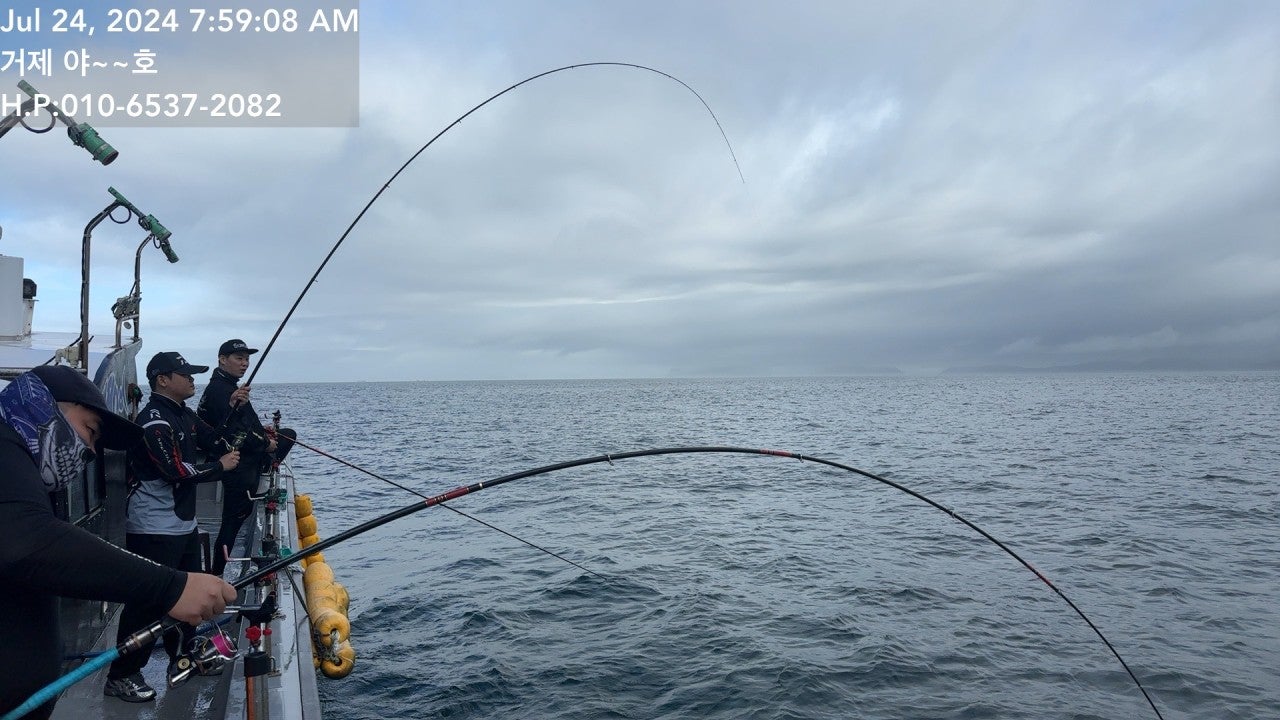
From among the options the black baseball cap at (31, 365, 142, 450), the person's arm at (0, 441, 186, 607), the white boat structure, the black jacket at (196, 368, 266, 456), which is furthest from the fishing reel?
the black jacket at (196, 368, 266, 456)

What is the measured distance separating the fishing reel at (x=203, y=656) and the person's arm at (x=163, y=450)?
994 mm

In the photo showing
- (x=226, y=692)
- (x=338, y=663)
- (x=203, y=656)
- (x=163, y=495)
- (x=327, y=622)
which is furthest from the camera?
(x=327, y=622)

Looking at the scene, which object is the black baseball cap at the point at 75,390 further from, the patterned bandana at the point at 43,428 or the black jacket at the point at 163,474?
the black jacket at the point at 163,474

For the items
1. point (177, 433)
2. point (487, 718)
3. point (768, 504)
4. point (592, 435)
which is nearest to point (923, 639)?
point (487, 718)

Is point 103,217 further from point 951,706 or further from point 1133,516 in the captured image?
point 1133,516

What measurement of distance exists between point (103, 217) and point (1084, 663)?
11025mm

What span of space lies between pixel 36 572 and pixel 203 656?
219 centimetres

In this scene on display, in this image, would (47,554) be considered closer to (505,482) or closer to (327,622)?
(505,482)

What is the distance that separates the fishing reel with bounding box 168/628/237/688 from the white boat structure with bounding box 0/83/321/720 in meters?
0.10

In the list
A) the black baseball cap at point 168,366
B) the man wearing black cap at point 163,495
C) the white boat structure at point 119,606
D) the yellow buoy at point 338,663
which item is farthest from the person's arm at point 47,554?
the yellow buoy at point 338,663

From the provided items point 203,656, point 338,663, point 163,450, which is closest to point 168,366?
point 163,450

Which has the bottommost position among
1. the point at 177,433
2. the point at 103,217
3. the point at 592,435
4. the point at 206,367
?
the point at 592,435

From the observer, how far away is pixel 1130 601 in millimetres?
10195

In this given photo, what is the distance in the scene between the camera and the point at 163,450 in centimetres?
431
